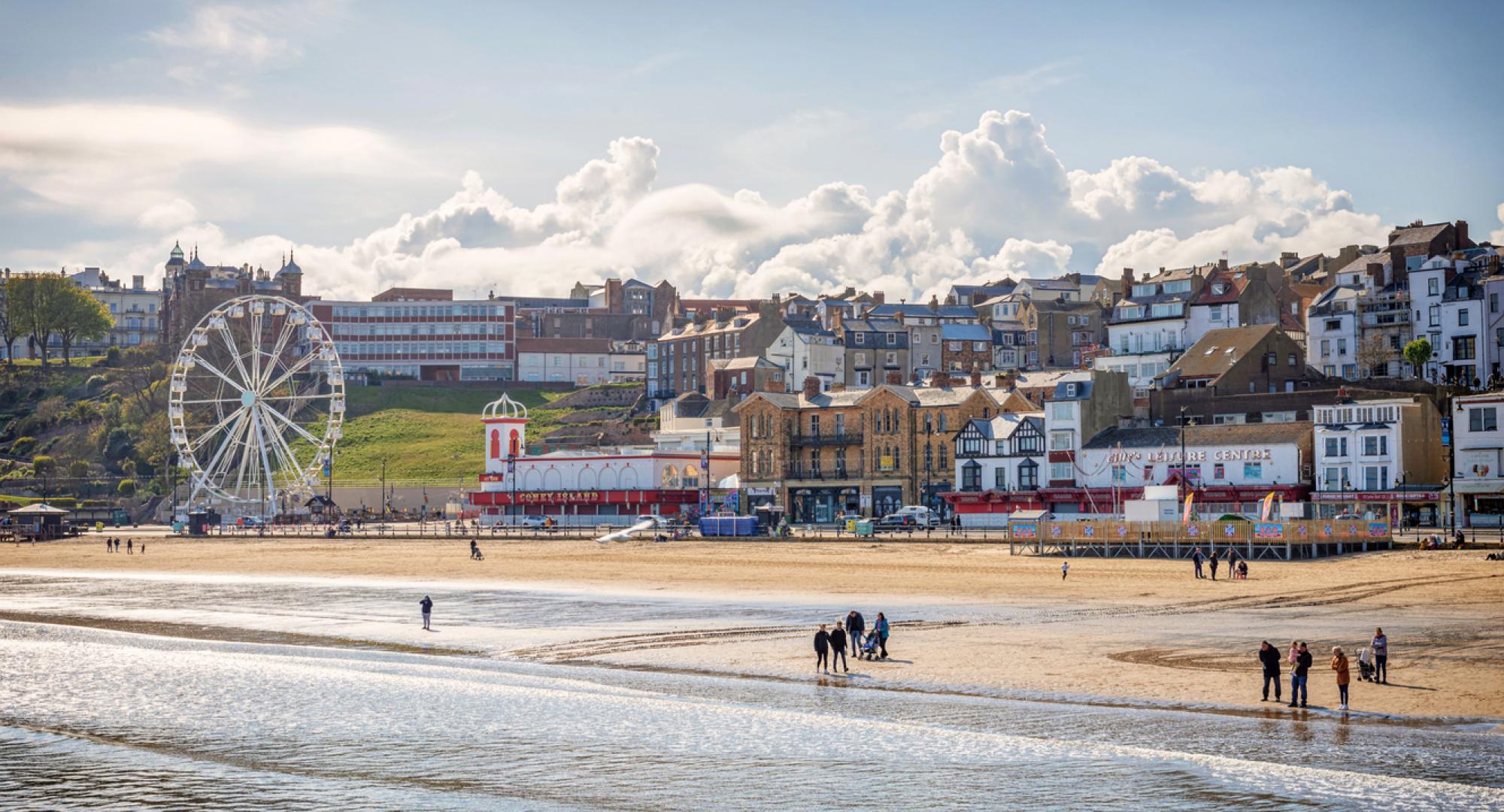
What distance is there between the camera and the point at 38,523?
11019cm

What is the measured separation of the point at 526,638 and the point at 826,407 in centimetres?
6087

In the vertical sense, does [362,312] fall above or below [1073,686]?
above

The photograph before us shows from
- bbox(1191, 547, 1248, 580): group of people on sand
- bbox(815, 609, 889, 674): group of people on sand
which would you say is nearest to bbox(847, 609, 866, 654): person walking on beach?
bbox(815, 609, 889, 674): group of people on sand

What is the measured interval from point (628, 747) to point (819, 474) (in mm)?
74970

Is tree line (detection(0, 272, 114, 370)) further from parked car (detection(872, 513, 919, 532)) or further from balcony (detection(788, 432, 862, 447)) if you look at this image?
parked car (detection(872, 513, 919, 532))

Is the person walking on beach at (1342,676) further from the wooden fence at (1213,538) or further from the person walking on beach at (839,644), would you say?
the wooden fence at (1213,538)

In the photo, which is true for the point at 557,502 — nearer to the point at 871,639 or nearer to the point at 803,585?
the point at 803,585

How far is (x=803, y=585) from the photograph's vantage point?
200 ft

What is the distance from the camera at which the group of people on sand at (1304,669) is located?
30297mm

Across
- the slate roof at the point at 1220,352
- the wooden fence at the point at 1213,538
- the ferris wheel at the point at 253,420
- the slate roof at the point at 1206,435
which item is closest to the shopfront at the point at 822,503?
the slate roof at the point at 1206,435

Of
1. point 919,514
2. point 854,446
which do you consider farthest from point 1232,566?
point 854,446

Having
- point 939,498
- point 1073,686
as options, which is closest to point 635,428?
point 939,498

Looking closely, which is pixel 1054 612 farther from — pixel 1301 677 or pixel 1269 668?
pixel 1301 677

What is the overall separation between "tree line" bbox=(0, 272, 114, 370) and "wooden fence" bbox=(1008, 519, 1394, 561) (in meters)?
155
